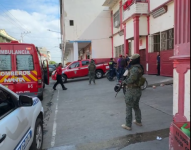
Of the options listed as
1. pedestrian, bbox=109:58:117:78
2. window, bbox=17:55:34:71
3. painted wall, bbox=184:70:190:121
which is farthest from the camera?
pedestrian, bbox=109:58:117:78

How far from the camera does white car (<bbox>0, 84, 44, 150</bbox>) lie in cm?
225

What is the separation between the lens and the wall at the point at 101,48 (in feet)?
72.4

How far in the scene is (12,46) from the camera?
6922mm

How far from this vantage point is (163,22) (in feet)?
38.6

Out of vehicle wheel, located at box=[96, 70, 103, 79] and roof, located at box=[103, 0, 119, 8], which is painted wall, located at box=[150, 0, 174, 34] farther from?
roof, located at box=[103, 0, 119, 8]

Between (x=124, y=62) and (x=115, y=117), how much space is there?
20.5 feet

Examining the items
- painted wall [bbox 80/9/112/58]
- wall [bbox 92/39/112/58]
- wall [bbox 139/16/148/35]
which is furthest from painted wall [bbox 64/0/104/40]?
wall [bbox 139/16/148/35]

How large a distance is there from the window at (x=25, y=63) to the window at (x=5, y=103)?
172 inches

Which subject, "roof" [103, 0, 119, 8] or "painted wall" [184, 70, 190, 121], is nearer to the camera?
"painted wall" [184, 70, 190, 121]

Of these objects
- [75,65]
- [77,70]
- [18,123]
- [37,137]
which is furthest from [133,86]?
[75,65]

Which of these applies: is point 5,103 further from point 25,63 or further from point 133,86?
point 25,63

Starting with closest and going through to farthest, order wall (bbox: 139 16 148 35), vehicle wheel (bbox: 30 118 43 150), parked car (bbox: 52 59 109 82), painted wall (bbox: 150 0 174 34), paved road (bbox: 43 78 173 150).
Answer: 1. vehicle wheel (bbox: 30 118 43 150)
2. paved road (bbox: 43 78 173 150)
3. painted wall (bbox: 150 0 174 34)
4. wall (bbox: 139 16 148 35)
5. parked car (bbox: 52 59 109 82)

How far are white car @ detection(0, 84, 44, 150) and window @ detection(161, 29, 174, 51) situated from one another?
9.82 m

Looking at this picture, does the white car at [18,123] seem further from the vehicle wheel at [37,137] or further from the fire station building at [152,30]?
the fire station building at [152,30]
